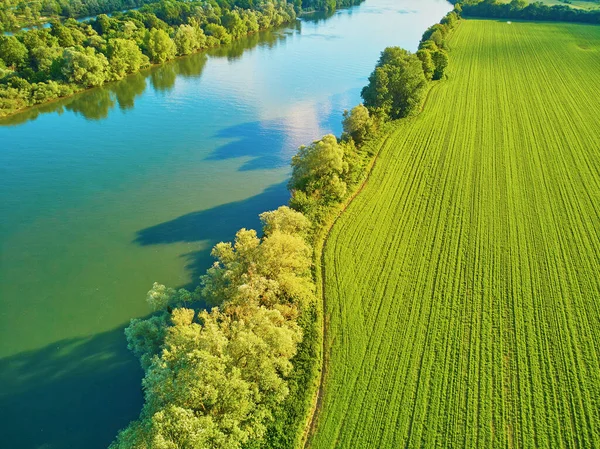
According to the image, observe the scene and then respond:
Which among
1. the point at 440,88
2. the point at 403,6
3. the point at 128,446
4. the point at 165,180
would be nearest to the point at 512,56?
the point at 440,88

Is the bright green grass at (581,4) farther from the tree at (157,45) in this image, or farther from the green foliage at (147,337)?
the green foliage at (147,337)

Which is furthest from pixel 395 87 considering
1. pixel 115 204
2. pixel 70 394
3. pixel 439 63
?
pixel 70 394

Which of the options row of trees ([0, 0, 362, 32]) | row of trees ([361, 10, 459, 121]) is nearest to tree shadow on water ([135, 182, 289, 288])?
row of trees ([361, 10, 459, 121])

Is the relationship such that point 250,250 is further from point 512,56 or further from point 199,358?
point 512,56

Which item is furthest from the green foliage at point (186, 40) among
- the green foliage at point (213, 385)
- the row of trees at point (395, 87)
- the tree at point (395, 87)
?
the green foliage at point (213, 385)

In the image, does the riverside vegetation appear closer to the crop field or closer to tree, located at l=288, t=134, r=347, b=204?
the crop field
